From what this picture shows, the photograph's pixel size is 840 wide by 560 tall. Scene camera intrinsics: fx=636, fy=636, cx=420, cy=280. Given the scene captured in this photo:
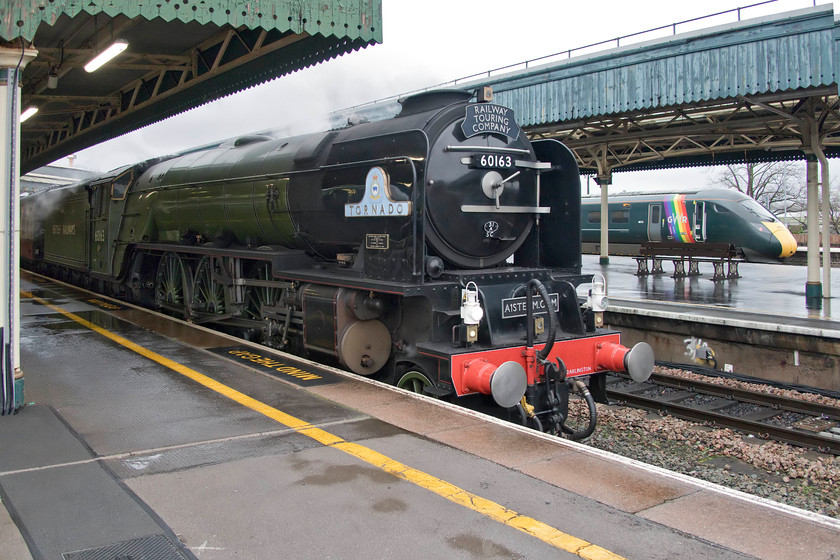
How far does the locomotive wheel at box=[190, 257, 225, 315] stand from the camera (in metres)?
8.88

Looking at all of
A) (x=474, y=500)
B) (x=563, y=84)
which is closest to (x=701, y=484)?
(x=474, y=500)

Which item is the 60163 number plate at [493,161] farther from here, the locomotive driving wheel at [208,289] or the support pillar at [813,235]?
the support pillar at [813,235]

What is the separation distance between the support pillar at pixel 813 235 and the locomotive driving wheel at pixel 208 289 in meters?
10.0

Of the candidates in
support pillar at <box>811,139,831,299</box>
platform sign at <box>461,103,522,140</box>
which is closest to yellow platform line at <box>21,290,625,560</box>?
platform sign at <box>461,103,522,140</box>

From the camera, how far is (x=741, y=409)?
7305 millimetres

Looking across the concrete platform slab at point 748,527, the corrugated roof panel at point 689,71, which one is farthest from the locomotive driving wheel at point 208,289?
the corrugated roof panel at point 689,71

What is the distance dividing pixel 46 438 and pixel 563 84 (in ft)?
35.3

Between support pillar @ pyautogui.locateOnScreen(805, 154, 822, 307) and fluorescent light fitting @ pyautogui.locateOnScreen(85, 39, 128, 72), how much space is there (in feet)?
36.9

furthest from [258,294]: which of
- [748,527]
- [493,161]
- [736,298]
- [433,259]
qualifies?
[736,298]

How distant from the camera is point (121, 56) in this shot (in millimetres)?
8164

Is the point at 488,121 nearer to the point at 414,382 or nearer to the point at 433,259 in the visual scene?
the point at 433,259

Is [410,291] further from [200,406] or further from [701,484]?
[701,484]

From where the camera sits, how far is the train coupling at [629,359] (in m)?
5.75

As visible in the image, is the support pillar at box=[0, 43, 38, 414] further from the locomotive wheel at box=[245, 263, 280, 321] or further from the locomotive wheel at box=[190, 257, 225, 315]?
the locomotive wheel at box=[190, 257, 225, 315]
